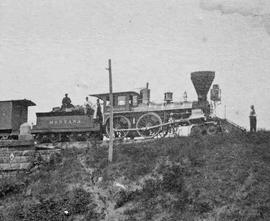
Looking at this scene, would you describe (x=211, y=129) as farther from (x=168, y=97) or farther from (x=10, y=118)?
(x=10, y=118)

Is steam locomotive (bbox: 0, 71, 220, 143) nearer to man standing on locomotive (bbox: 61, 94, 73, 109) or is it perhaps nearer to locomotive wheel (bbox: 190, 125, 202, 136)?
man standing on locomotive (bbox: 61, 94, 73, 109)

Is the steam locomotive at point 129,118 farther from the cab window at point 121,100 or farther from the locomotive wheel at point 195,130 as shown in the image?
the locomotive wheel at point 195,130

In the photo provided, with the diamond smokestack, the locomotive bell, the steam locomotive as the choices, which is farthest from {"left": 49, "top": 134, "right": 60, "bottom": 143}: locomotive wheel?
the diamond smokestack

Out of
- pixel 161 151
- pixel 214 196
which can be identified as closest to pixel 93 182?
pixel 161 151

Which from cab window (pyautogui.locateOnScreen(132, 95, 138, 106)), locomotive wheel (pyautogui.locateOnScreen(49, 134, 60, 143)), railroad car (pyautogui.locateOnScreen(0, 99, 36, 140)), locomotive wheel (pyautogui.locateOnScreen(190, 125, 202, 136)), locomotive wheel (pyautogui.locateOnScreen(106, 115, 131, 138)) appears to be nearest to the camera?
locomotive wheel (pyautogui.locateOnScreen(190, 125, 202, 136))

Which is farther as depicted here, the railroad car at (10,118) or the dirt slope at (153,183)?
the railroad car at (10,118)

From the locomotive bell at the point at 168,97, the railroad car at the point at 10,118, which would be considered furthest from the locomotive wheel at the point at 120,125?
the railroad car at the point at 10,118

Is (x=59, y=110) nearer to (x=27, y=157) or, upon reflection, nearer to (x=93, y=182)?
(x=27, y=157)

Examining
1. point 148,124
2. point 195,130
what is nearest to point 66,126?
point 148,124
